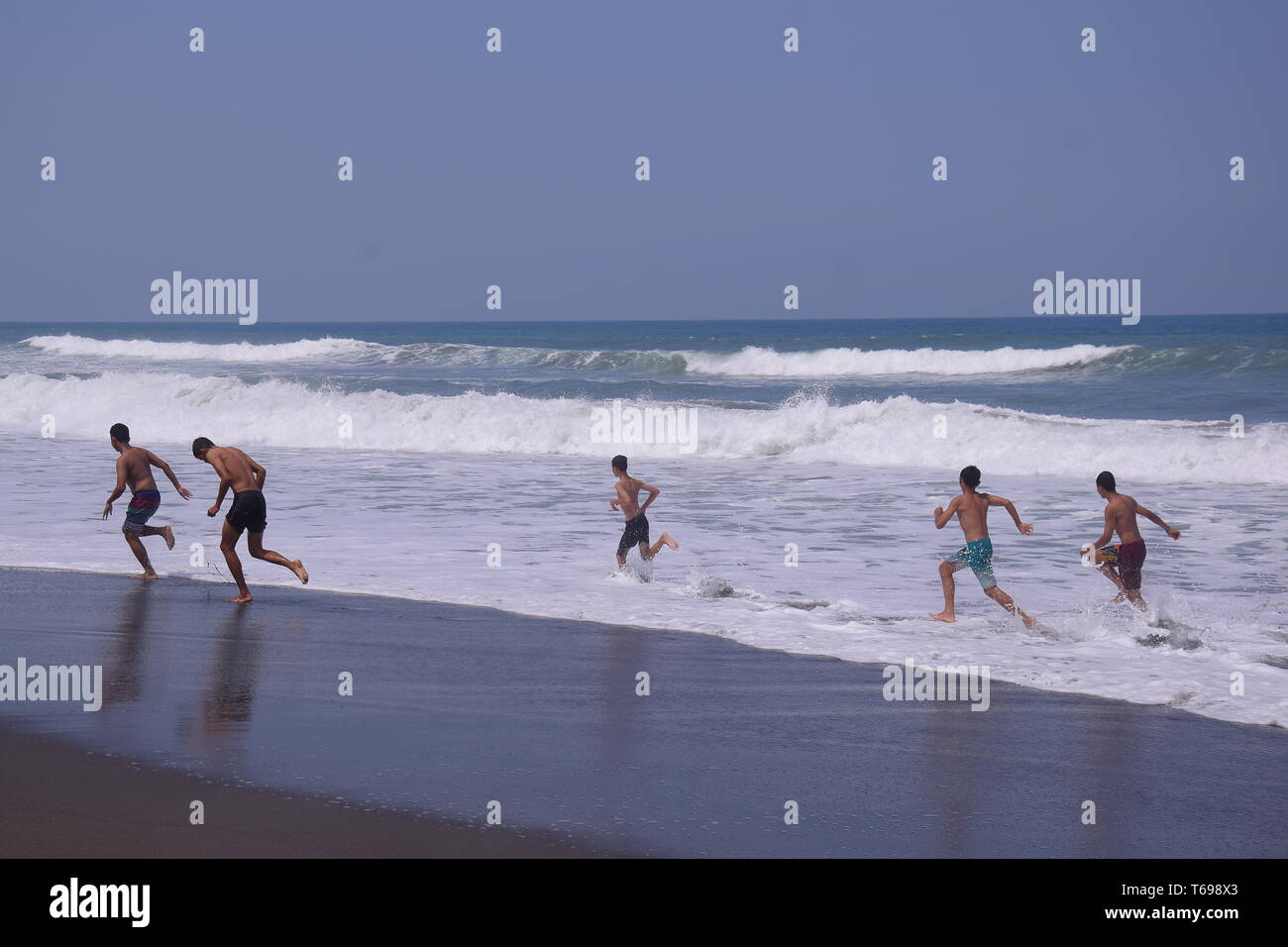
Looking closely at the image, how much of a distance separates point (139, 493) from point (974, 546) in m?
7.50

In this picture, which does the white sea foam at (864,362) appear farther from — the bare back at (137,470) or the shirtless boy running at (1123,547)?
the bare back at (137,470)

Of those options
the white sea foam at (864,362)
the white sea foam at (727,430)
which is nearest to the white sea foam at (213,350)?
the white sea foam at (864,362)

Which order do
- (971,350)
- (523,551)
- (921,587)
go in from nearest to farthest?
(921,587) < (523,551) < (971,350)

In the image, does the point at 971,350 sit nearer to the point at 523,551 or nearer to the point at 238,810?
the point at 523,551

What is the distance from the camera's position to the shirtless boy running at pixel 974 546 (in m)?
9.89

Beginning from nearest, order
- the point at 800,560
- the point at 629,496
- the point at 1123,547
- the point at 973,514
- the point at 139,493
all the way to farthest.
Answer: the point at 973,514
the point at 1123,547
the point at 139,493
the point at 629,496
the point at 800,560

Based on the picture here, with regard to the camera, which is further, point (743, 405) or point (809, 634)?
point (743, 405)

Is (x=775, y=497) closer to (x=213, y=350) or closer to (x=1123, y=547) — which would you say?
(x=1123, y=547)

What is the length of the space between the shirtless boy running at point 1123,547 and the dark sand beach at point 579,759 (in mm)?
2557

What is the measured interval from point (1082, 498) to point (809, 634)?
10.1 meters

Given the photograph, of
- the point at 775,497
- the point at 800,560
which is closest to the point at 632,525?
the point at 800,560

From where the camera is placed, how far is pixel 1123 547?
1059 centimetres
